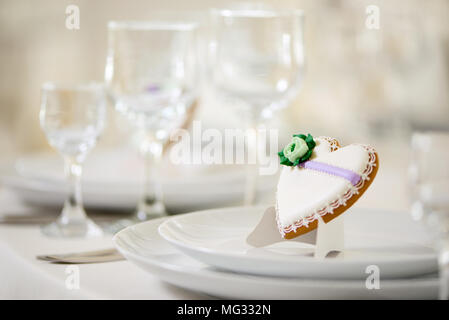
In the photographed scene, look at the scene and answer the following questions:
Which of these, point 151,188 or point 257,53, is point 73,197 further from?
point 257,53

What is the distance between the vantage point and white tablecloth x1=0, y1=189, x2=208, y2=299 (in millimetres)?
467

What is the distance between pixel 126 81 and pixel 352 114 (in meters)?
2.19

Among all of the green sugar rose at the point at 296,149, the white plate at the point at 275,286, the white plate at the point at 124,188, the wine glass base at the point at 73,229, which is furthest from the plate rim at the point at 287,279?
the white plate at the point at 124,188

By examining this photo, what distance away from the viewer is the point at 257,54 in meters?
0.78

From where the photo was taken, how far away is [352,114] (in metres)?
2.86

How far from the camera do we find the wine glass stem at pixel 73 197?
28.4 inches

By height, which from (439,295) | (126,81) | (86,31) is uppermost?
(86,31)

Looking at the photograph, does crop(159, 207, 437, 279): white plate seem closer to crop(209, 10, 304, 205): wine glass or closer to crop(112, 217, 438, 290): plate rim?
crop(112, 217, 438, 290): plate rim

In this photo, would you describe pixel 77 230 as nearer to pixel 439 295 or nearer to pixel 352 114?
pixel 439 295

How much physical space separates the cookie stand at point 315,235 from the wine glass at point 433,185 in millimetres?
73

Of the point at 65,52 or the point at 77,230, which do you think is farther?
the point at 65,52

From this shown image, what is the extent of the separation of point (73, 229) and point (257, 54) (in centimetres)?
28

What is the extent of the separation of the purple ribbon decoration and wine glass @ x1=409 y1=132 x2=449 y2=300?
37 mm
